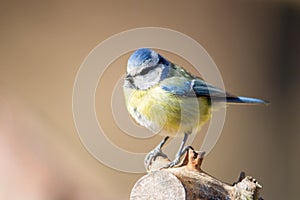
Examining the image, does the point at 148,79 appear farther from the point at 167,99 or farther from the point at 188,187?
the point at 188,187

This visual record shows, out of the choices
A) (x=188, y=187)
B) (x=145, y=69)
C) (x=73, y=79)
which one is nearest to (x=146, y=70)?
(x=145, y=69)

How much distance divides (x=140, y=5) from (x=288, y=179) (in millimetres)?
834

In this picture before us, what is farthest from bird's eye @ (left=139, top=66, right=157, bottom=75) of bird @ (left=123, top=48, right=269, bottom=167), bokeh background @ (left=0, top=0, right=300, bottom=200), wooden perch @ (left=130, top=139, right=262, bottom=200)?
bokeh background @ (left=0, top=0, right=300, bottom=200)

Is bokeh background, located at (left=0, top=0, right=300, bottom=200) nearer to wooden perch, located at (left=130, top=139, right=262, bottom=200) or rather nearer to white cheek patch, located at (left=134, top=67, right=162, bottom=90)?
white cheek patch, located at (left=134, top=67, right=162, bottom=90)

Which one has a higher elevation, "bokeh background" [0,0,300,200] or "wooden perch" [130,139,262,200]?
"bokeh background" [0,0,300,200]

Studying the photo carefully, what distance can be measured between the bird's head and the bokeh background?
2.55ft

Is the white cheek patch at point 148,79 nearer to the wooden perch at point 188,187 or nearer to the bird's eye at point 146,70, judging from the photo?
the bird's eye at point 146,70

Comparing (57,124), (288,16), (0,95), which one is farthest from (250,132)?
(0,95)

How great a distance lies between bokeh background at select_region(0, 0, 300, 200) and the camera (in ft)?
6.24

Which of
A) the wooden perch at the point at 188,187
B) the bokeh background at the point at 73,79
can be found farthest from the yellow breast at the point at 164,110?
the bokeh background at the point at 73,79

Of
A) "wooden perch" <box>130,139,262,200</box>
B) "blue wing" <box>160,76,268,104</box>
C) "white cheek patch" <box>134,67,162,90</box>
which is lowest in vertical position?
"wooden perch" <box>130,139,262,200</box>

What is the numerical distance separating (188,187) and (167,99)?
0.62 ft

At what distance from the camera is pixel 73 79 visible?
1.93 meters

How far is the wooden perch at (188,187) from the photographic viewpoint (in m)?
0.86
